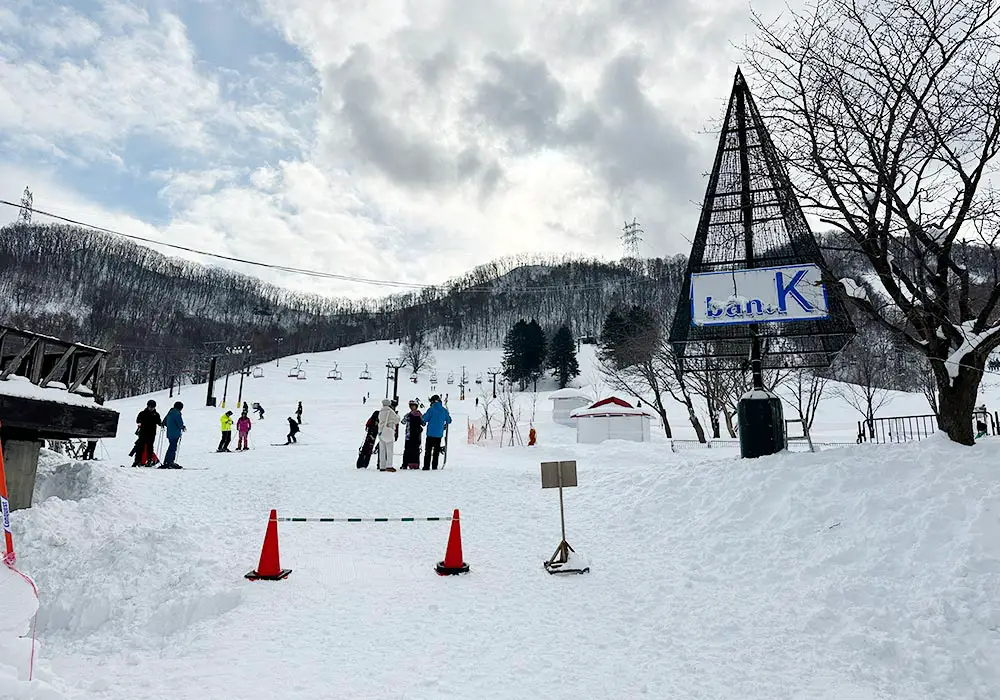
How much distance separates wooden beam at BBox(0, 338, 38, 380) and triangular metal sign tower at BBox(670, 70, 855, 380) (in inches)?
473

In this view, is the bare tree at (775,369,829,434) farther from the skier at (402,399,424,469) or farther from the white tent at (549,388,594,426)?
the white tent at (549,388,594,426)

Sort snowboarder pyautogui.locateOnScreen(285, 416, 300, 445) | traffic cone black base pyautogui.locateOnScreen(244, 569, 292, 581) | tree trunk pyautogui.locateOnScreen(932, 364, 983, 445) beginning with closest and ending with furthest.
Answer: traffic cone black base pyautogui.locateOnScreen(244, 569, 292, 581) → tree trunk pyautogui.locateOnScreen(932, 364, 983, 445) → snowboarder pyautogui.locateOnScreen(285, 416, 300, 445)

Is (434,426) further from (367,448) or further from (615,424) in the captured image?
(615,424)

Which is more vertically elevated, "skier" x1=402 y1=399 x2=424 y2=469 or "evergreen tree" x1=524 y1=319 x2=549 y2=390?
"evergreen tree" x1=524 y1=319 x2=549 y2=390

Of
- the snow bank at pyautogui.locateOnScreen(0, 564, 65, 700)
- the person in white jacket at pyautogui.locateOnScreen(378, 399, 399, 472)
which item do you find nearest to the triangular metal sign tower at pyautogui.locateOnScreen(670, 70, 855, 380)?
the person in white jacket at pyautogui.locateOnScreen(378, 399, 399, 472)

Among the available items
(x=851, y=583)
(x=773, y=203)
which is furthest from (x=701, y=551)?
(x=773, y=203)

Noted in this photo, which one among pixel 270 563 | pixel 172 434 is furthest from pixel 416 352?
pixel 270 563

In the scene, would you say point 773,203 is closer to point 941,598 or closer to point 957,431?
point 957,431

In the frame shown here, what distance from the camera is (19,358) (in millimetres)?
8812

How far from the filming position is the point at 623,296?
125750mm

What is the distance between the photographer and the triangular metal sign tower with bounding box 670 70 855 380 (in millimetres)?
11383

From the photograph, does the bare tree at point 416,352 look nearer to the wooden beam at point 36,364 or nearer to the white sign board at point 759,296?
the white sign board at point 759,296

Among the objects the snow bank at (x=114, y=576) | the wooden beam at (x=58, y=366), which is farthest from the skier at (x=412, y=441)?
the wooden beam at (x=58, y=366)

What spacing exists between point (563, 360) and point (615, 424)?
156ft
